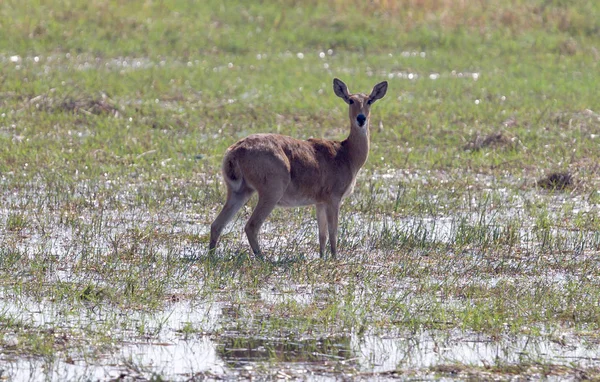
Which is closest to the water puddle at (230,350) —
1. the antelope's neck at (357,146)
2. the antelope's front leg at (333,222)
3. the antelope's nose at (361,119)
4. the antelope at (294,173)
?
the antelope at (294,173)

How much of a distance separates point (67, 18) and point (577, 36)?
1145 centimetres

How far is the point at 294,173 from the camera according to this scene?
391 inches

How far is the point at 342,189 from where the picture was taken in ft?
33.9

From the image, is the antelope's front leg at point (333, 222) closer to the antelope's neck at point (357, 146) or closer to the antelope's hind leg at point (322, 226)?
the antelope's hind leg at point (322, 226)

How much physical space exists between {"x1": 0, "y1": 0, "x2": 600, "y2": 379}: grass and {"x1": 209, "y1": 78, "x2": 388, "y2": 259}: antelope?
349mm

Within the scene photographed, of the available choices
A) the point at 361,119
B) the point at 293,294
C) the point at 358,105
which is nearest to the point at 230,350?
the point at 293,294

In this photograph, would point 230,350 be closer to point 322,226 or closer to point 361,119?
point 322,226

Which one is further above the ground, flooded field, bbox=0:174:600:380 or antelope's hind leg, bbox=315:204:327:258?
antelope's hind leg, bbox=315:204:327:258

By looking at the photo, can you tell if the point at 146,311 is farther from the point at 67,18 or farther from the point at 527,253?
the point at 67,18

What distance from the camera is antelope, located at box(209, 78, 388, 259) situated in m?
9.65

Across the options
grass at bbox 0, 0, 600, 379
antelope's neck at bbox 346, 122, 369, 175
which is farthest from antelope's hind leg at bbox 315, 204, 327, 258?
antelope's neck at bbox 346, 122, 369, 175

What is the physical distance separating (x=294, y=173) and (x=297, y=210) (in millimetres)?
2071

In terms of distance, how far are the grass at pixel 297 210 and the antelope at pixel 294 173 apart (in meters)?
0.35

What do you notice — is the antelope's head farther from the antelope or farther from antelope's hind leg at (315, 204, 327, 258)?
antelope's hind leg at (315, 204, 327, 258)
